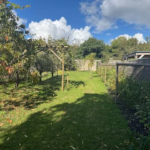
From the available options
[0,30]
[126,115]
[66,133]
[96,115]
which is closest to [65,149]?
[66,133]

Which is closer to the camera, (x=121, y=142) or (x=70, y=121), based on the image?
(x=121, y=142)

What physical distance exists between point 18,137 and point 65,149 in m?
1.14

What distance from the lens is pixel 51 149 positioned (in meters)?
2.77

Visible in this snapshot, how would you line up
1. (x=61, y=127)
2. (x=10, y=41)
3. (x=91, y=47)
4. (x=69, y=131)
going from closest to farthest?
(x=69, y=131) → (x=61, y=127) → (x=10, y=41) → (x=91, y=47)

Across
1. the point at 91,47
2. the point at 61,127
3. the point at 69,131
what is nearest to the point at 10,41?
the point at 61,127

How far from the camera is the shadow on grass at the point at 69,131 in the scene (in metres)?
2.90

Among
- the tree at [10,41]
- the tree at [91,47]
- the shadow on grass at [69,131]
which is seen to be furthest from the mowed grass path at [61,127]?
the tree at [91,47]

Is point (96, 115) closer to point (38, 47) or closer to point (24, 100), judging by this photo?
point (24, 100)

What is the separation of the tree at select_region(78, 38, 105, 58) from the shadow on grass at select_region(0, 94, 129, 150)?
3524 cm

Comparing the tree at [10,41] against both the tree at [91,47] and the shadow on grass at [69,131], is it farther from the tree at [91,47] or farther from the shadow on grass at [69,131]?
the tree at [91,47]

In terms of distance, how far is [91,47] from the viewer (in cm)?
3888

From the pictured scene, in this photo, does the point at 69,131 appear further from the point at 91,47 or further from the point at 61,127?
the point at 91,47

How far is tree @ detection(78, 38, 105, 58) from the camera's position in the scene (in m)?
39.2

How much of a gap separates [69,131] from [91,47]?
3666 centimetres
